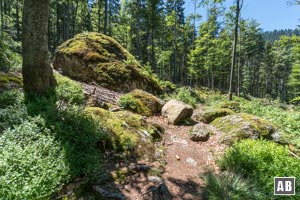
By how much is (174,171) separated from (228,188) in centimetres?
131

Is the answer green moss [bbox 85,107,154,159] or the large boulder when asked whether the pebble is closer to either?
green moss [bbox 85,107,154,159]

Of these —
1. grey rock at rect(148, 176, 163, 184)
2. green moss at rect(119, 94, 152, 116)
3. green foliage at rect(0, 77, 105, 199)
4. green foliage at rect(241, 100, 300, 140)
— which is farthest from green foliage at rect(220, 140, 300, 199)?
green moss at rect(119, 94, 152, 116)

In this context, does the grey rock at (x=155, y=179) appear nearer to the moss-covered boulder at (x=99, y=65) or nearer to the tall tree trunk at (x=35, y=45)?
the tall tree trunk at (x=35, y=45)

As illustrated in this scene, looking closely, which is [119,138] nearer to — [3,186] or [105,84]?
[3,186]

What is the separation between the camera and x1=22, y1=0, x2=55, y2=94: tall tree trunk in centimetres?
541

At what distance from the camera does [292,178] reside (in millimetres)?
4137

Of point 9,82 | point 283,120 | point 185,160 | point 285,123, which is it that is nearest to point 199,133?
point 185,160

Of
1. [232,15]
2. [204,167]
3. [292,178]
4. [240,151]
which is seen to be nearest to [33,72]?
[204,167]

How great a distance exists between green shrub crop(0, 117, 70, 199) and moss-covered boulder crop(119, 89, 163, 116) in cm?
391

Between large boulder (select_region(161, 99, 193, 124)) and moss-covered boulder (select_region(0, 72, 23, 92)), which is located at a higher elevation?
moss-covered boulder (select_region(0, 72, 23, 92))

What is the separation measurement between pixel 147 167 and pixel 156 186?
0.56 metres

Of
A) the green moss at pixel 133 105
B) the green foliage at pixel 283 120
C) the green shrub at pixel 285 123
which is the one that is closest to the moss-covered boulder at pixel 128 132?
the green moss at pixel 133 105

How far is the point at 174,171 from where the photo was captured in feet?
16.0

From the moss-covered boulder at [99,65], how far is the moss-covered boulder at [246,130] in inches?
212
